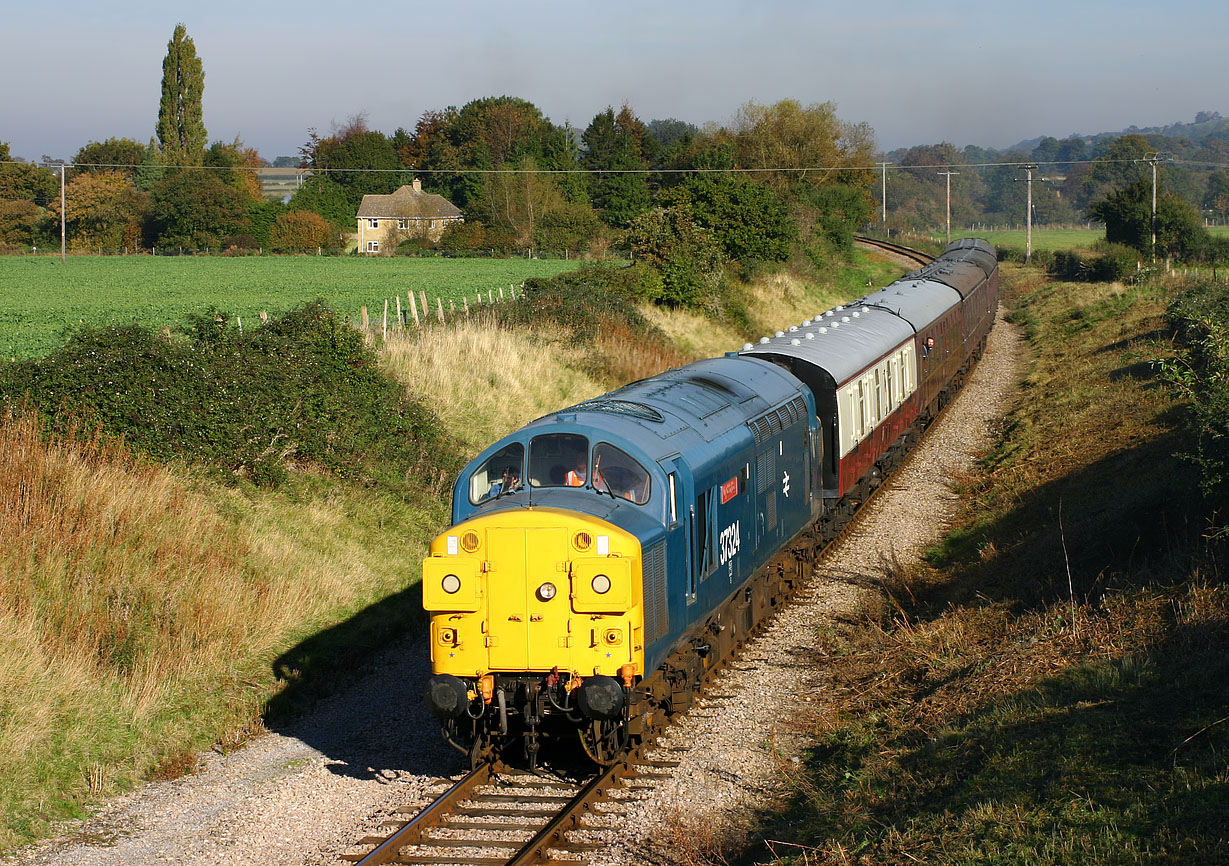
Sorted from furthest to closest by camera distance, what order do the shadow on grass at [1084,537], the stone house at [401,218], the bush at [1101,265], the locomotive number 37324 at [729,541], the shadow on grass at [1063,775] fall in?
the stone house at [401,218] < the bush at [1101,265] < the shadow on grass at [1084,537] < the locomotive number 37324 at [729,541] < the shadow on grass at [1063,775]

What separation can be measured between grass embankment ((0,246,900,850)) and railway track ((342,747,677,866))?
3.09m

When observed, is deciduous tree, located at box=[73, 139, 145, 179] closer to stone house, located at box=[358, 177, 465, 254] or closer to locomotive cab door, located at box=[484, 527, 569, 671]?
stone house, located at box=[358, 177, 465, 254]

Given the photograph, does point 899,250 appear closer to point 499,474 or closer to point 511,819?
point 499,474

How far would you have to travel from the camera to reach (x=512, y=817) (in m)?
9.86

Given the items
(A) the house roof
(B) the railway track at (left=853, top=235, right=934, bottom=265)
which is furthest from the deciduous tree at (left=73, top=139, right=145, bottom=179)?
(B) the railway track at (left=853, top=235, right=934, bottom=265)

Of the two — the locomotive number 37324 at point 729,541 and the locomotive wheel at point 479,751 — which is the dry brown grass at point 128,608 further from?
the locomotive number 37324 at point 729,541

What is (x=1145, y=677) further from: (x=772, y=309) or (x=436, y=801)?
(x=772, y=309)

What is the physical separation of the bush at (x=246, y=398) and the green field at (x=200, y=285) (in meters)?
4.60

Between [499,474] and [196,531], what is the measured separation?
6.07 metres

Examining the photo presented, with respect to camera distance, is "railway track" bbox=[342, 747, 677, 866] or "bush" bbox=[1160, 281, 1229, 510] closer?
"railway track" bbox=[342, 747, 677, 866]

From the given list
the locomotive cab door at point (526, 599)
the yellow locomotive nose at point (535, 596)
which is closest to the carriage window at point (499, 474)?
the yellow locomotive nose at point (535, 596)

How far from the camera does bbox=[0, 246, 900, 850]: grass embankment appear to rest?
11.5 metres

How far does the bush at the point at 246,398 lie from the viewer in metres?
16.6

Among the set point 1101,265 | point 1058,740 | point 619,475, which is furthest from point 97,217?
point 1058,740
